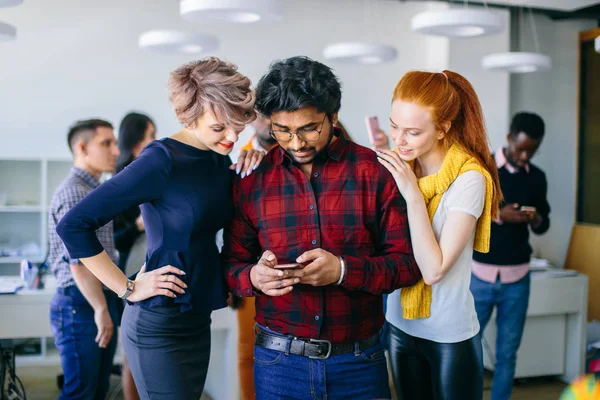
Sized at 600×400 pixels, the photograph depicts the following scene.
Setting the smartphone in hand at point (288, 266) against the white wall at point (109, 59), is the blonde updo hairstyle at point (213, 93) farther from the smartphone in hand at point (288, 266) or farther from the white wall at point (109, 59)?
the white wall at point (109, 59)

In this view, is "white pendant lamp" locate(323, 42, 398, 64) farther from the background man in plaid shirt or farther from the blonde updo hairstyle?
the blonde updo hairstyle

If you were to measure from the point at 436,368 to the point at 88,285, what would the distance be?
1.59m

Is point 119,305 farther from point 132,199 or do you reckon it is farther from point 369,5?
point 369,5

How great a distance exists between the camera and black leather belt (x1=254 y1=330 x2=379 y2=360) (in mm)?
1743

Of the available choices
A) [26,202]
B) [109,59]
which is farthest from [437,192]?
[109,59]

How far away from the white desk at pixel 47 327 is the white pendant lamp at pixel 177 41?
172 cm

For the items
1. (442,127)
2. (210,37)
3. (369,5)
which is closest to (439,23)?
(210,37)

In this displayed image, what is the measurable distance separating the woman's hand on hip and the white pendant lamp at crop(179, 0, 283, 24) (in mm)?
1685

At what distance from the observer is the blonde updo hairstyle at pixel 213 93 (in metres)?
1.75

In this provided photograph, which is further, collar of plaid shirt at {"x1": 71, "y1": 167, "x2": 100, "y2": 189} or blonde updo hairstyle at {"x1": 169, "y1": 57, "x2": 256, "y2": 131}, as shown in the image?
collar of plaid shirt at {"x1": 71, "y1": 167, "x2": 100, "y2": 189}

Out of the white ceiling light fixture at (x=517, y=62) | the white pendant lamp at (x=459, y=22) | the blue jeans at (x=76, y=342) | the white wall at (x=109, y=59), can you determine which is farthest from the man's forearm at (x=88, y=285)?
the white ceiling light fixture at (x=517, y=62)

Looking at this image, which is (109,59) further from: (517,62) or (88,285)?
(88,285)

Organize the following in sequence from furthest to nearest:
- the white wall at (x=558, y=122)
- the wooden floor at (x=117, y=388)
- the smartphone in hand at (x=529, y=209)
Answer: the white wall at (x=558, y=122) < the wooden floor at (x=117, y=388) < the smartphone in hand at (x=529, y=209)

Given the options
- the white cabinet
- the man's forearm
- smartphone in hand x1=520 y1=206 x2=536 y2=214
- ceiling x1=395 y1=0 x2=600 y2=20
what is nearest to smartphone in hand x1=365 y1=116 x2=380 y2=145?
smartphone in hand x1=520 y1=206 x2=536 y2=214
